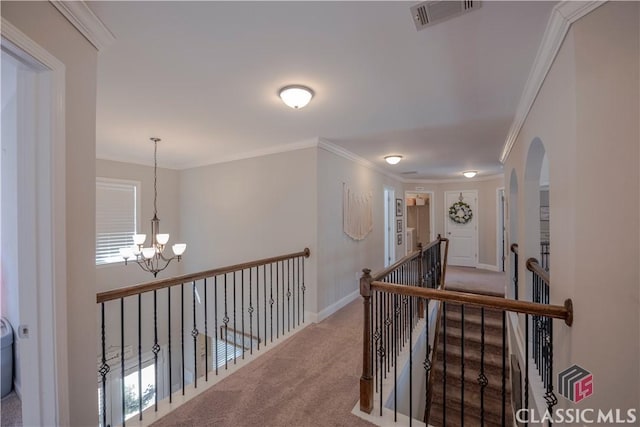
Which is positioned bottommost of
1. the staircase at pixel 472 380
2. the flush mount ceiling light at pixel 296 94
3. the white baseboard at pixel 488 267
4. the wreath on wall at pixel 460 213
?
the staircase at pixel 472 380

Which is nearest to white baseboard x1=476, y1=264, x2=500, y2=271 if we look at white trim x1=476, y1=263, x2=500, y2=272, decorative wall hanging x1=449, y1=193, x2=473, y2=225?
white trim x1=476, y1=263, x2=500, y2=272

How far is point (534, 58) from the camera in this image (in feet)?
6.17

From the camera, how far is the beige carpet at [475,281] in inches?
209

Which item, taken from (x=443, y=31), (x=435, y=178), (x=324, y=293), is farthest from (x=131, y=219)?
(x=435, y=178)

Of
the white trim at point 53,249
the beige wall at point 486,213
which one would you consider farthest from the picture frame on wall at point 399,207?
the white trim at point 53,249

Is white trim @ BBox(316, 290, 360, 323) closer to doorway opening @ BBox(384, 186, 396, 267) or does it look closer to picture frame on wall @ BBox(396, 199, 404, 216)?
doorway opening @ BBox(384, 186, 396, 267)

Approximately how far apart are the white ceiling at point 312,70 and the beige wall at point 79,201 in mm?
264

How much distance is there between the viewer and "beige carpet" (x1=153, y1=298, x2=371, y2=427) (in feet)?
6.22

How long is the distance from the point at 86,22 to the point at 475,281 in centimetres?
690

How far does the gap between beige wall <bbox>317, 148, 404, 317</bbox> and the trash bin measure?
2939mm

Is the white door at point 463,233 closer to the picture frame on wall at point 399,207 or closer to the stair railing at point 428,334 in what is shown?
the picture frame on wall at point 399,207

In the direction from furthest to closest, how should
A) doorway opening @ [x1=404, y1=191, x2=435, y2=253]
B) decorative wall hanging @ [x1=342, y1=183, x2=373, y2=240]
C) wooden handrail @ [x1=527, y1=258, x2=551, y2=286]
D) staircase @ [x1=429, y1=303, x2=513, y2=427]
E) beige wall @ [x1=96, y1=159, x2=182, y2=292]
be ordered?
doorway opening @ [x1=404, y1=191, x2=435, y2=253] < beige wall @ [x1=96, y1=159, x2=182, y2=292] < decorative wall hanging @ [x1=342, y1=183, x2=373, y2=240] < staircase @ [x1=429, y1=303, x2=513, y2=427] < wooden handrail @ [x1=527, y1=258, x2=551, y2=286]

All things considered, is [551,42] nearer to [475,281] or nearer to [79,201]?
[79,201]

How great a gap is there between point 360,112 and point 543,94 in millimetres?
1468
